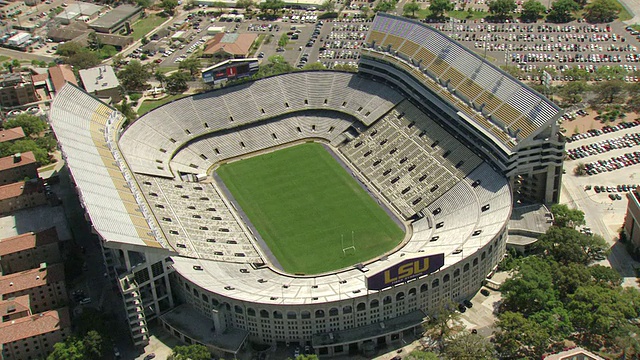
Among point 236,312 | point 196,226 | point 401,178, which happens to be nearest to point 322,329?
point 236,312

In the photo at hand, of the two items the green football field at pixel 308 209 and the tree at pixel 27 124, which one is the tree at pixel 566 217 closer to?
the green football field at pixel 308 209

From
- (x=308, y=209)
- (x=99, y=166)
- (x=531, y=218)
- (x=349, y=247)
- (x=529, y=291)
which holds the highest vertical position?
(x=99, y=166)

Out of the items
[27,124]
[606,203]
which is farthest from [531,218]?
[27,124]

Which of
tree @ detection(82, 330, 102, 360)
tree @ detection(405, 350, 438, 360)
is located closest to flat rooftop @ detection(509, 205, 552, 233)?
tree @ detection(405, 350, 438, 360)

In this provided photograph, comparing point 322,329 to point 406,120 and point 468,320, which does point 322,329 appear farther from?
point 406,120

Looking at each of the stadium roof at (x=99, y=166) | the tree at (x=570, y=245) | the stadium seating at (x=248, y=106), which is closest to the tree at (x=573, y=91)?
the stadium seating at (x=248, y=106)

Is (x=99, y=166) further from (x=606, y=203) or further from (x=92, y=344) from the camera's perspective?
(x=606, y=203)
